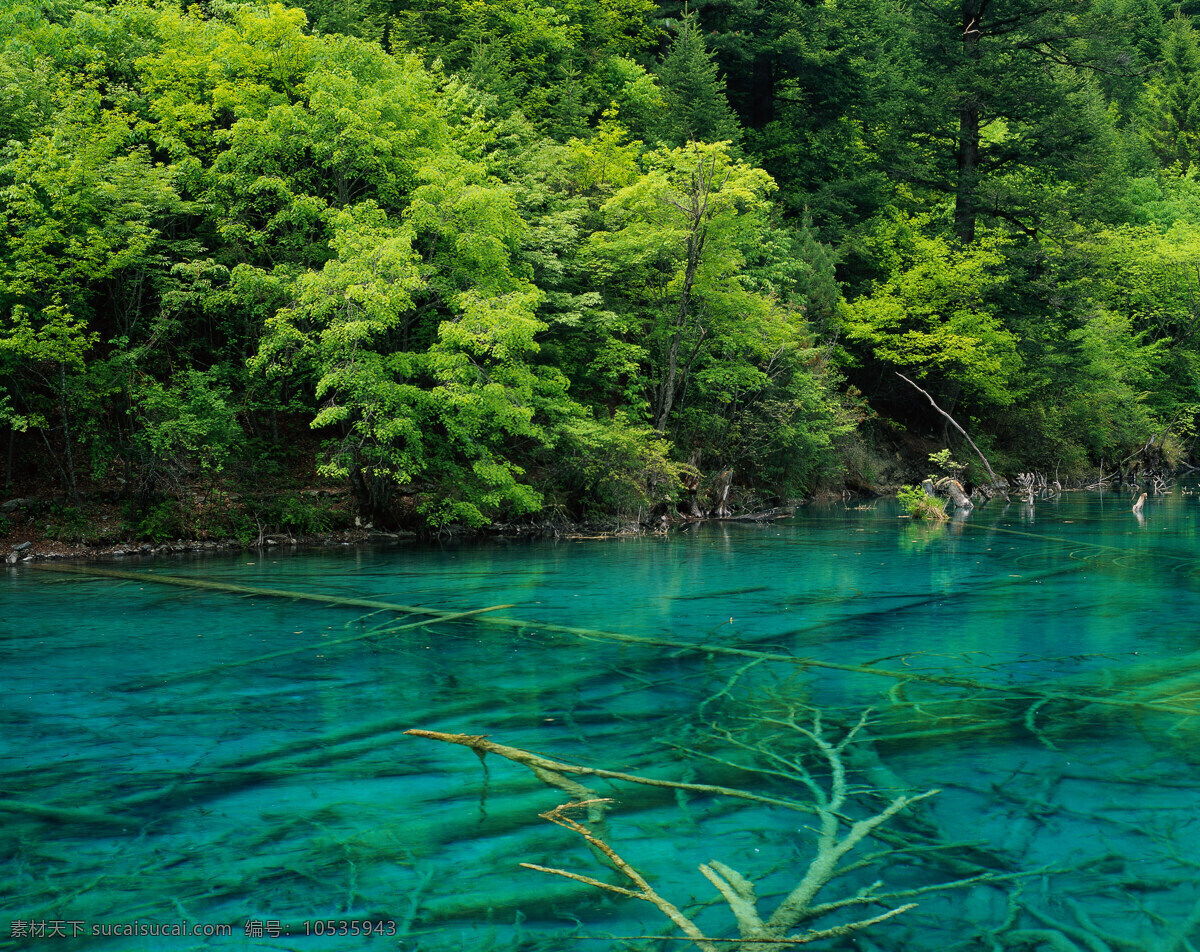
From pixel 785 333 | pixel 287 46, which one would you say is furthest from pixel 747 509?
pixel 287 46

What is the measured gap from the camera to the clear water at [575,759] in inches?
156

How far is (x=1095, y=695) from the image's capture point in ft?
24.1

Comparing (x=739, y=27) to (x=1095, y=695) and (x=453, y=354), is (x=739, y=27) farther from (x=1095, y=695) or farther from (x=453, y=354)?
(x=1095, y=695)

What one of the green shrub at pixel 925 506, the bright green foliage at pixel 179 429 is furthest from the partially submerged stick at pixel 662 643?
the green shrub at pixel 925 506

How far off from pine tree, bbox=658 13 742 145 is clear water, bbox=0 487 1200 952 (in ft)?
73.4

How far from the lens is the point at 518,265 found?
65.3 feet

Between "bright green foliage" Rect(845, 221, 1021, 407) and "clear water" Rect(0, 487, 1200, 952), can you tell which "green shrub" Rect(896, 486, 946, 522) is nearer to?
"bright green foliage" Rect(845, 221, 1021, 407)

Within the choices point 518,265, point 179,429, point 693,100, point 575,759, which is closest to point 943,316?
point 693,100

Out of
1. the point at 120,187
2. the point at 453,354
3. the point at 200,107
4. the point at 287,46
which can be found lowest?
the point at 453,354

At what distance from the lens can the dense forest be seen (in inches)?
662

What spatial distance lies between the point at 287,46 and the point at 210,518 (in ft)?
30.7

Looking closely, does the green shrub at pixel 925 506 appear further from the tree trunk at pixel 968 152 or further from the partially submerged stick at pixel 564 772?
the partially submerged stick at pixel 564 772

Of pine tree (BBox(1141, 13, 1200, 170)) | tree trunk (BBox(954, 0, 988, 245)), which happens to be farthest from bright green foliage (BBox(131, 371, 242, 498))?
pine tree (BBox(1141, 13, 1200, 170))

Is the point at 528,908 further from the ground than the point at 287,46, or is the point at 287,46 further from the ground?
the point at 287,46
